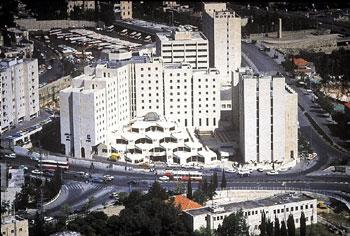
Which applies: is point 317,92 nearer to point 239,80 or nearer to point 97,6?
point 239,80

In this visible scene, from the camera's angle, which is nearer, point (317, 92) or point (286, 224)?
point (286, 224)

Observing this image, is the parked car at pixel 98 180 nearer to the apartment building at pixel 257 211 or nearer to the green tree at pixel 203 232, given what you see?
the apartment building at pixel 257 211

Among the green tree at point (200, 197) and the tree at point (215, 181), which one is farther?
the tree at point (215, 181)

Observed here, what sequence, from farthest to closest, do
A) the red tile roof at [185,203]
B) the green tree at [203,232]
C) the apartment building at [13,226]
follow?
the red tile roof at [185,203] < the green tree at [203,232] < the apartment building at [13,226]

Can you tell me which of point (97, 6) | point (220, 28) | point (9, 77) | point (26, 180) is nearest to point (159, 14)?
point (97, 6)

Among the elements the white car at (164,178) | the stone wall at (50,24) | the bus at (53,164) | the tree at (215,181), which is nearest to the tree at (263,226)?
the tree at (215,181)

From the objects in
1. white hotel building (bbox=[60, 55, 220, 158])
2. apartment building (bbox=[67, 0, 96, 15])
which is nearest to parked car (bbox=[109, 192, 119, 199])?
white hotel building (bbox=[60, 55, 220, 158])
